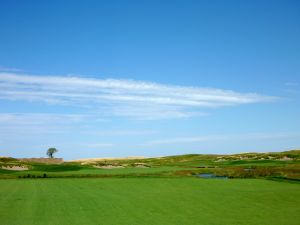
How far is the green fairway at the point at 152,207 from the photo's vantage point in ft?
80.4

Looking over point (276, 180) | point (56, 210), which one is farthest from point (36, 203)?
point (276, 180)

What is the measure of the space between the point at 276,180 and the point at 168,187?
15.7 metres

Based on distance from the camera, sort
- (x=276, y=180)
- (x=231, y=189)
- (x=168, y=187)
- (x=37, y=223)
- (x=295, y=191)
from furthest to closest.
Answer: (x=276, y=180)
(x=168, y=187)
(x=231, y=189)
(x=295, y=191)
(x=37, y=223)

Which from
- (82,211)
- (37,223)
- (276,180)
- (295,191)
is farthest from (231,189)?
(37,223)

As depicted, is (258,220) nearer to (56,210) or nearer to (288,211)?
(288,211)

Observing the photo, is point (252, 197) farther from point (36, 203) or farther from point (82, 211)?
A: point (36, 203)

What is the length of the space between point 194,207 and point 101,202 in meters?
7.88

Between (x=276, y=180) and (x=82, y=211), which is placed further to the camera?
(x=276, y=180)

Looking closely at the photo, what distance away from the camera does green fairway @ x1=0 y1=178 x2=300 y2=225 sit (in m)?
24.5

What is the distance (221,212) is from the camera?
27250 millimetres

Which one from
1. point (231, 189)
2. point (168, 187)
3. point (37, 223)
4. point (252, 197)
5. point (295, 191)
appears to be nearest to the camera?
point (37, 223)

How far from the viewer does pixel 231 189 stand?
1650 inches

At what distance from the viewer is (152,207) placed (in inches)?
1180

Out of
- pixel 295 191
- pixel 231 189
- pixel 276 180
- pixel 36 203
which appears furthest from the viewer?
pixel 276 180
